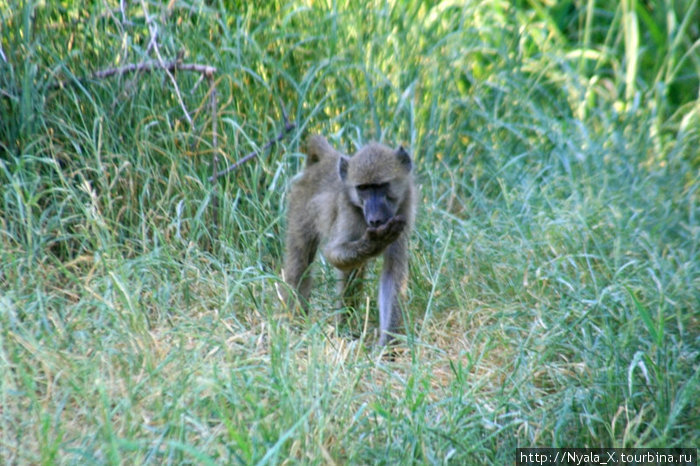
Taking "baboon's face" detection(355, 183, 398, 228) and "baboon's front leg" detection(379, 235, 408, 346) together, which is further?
"baboon's front leg" detection(379, 235, 408, 346)

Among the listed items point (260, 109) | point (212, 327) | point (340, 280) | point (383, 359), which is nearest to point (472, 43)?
point (260, 109)

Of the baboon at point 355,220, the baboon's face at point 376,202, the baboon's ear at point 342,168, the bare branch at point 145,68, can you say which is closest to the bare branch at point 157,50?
the bare branch at point 145,68

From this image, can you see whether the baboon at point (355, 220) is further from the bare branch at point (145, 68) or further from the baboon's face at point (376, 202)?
the bare branch at point (145, 68)

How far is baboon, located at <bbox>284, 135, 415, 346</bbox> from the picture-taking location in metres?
4.26

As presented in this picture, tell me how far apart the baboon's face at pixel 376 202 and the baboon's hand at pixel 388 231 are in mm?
67

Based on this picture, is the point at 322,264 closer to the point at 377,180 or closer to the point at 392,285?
the point at 392,285

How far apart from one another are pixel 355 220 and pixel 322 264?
1.74 ft

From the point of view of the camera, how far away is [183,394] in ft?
9.92

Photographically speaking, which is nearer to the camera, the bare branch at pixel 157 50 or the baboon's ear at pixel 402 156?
the baboon's ear at pixel 402 156

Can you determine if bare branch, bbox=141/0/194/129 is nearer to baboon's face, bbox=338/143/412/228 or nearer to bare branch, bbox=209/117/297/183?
bare branch, bbox=209/117/297/183

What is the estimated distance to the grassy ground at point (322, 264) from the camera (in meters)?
3.07

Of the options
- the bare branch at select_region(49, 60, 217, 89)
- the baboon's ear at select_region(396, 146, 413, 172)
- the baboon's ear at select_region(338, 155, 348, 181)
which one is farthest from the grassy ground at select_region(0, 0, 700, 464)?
the baboon's ear at select_region(338, 155, 348, 181)

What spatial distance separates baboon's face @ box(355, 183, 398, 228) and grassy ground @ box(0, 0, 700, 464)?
34 cm

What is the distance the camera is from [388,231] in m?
4.13
